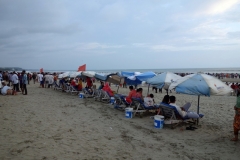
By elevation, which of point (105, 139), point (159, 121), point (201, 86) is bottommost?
point (105, 139)

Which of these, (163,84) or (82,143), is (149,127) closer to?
(163,84)

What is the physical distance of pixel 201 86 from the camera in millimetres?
5586

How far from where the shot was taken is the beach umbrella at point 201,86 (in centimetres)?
545

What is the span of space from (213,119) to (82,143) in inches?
210

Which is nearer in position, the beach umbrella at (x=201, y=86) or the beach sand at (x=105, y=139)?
the beach sand at (x=105, y=139)

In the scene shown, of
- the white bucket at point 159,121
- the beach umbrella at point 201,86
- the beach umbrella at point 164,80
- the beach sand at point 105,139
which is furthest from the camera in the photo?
the beach umbrella at point 164,80

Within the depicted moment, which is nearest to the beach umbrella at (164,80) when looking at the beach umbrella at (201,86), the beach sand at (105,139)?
the beach umbrella at (201,86)

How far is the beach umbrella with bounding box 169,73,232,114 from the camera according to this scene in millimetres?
5451

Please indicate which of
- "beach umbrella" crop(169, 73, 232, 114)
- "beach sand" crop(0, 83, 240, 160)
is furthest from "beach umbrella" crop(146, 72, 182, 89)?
"beach sand" crop(0, 83, 240, 160)

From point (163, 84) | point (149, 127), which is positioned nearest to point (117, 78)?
point (163, 84)

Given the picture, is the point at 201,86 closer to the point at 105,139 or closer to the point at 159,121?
the point at 159,121

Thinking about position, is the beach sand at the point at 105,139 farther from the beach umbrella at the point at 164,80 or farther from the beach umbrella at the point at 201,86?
the beach umbrella at the point at 164,80

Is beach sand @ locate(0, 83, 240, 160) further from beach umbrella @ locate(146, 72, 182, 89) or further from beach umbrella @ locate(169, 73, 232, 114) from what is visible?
beach umbrella @ locate(146, 72, 182, 89)

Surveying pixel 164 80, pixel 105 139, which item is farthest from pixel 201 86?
pixel 105 139
